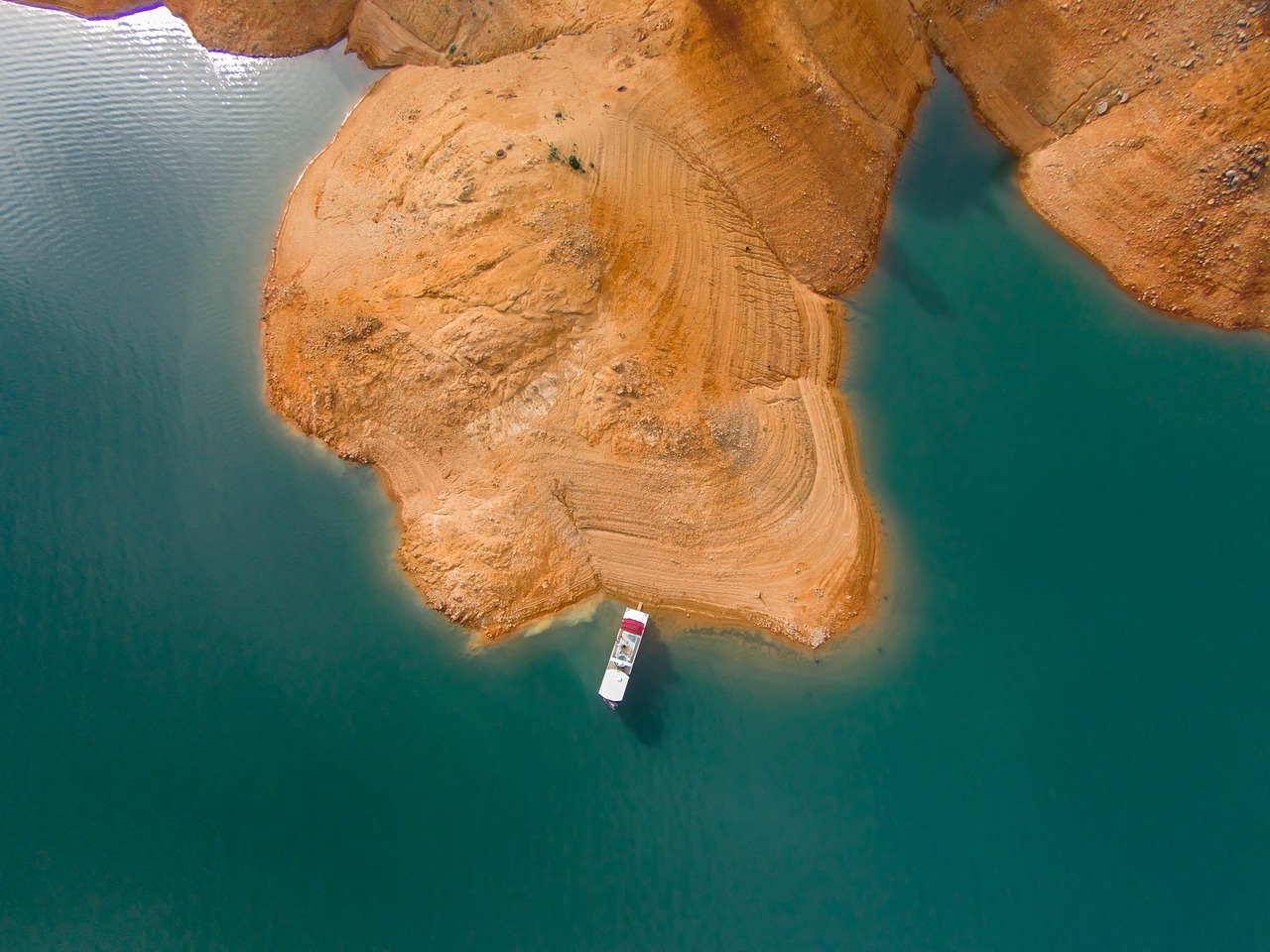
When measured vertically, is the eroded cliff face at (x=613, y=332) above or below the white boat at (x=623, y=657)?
above

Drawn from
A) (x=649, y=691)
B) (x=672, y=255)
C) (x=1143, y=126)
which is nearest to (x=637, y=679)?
(x=649, y=691)

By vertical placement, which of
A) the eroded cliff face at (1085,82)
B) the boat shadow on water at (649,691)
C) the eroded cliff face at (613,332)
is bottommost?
the boat shadow on water at (649,691)

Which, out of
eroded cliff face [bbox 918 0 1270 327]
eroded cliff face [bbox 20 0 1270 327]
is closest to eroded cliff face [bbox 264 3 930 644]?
eroded cliff face [bbox 20 0 1270 327]

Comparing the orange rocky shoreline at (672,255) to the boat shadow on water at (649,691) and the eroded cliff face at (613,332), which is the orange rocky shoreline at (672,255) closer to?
the eroded cliff face at (613,332)

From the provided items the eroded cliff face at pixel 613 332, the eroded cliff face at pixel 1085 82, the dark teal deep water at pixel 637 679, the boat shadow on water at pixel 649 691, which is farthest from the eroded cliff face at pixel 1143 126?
the boat shadow on water at pixel 649 691

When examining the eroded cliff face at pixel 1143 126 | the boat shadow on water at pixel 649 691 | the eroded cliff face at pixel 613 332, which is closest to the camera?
the boat shadow on water at pixel 649 691

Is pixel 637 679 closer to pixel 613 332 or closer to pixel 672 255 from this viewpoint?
pixel 613 332

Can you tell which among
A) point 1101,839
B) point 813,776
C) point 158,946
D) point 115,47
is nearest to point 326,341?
point 115,47
